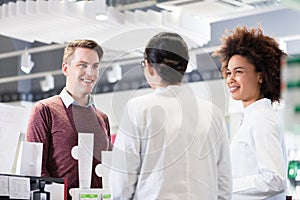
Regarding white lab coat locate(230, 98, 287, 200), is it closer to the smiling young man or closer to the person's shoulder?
the smiling young man

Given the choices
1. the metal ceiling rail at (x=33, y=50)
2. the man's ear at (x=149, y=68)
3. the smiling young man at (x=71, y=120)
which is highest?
the metal ceiling rail at (x=33, y=50)

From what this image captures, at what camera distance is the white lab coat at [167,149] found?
95.3 inches

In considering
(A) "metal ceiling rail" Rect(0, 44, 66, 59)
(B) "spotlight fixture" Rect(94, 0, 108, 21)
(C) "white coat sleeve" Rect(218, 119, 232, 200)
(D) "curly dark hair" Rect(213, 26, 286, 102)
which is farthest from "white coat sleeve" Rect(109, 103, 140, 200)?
(A) "metal ceiling rail" Rect(0, 44, 66, 59)

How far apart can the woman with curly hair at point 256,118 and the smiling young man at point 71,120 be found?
0.62 metres

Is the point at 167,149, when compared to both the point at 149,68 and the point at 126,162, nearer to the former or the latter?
the point at 126,162

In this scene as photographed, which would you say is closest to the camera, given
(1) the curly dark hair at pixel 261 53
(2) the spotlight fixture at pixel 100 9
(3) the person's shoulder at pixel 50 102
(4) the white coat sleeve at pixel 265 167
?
(4) the white coat sleeve at pixel 265 167

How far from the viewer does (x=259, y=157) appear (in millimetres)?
2764

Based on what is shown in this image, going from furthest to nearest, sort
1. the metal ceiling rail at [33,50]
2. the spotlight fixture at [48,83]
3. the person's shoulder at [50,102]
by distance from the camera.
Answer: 1. the spotlight fixture at [48,83]
2. the metal ceiling rail at [33,50]
3. the person's shoulder at [50,102]

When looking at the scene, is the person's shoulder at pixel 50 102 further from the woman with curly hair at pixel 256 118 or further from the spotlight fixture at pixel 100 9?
the spotlight fixture at pixel 100 9

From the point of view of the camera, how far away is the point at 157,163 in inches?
96.7

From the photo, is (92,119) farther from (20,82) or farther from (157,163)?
(20,82)

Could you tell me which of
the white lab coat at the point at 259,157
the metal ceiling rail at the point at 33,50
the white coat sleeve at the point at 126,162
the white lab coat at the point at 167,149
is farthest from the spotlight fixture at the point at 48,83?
the white coat sleeve at the point at 126,162

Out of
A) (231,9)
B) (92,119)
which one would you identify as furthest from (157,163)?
(231,9)

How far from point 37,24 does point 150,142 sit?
4.75m
